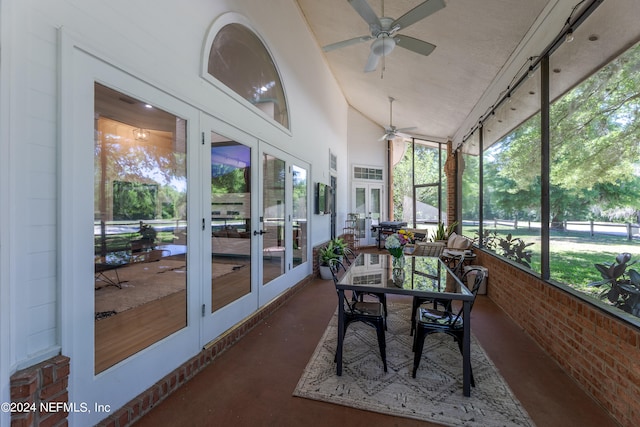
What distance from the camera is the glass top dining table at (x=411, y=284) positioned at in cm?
206

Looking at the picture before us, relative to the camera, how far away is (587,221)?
2357 millimetres

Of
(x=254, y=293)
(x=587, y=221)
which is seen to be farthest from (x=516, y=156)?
(x=254, y=293)

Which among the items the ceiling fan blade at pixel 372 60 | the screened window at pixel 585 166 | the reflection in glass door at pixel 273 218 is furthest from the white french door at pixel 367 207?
the screened window at pixel 585 166

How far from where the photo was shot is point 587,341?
2.13 m

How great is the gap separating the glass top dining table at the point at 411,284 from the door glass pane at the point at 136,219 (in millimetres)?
1323

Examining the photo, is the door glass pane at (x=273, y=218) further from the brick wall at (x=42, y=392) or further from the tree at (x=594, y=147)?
the tree at (x=594, y=147)

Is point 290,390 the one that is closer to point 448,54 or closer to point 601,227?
point 601,227

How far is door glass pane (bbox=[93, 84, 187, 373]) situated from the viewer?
1.76 meters

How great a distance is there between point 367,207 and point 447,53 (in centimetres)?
596

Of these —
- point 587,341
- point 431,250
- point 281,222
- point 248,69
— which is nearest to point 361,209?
point 431,250

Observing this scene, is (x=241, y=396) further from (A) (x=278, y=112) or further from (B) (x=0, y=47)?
(A) (x=278, y=112)

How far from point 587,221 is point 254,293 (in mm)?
3245

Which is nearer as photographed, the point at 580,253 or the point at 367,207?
the point at 580,253

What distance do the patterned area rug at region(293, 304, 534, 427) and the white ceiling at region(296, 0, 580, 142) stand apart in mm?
3129
